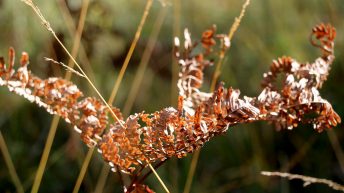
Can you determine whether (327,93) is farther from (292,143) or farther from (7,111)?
(7,111)

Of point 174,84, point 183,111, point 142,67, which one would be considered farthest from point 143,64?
point 183,111

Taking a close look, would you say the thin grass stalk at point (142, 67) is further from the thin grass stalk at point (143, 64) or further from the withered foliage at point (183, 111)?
the withered foliage at point (183, 111)

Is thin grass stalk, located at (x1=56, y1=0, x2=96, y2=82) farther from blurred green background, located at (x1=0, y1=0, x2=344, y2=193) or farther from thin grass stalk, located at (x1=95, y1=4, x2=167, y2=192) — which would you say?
thin grass stalk, located at (x1=95, y1=4, x2=167, y2=192)

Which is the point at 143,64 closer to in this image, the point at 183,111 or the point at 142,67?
the point at 142,67

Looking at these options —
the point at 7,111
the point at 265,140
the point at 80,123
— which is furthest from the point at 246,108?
the point at 7,111

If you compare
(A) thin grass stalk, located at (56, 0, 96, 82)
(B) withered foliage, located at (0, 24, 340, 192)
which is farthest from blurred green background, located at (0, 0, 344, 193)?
(B) withered foliage, located at (0, 24, 340, 192)
